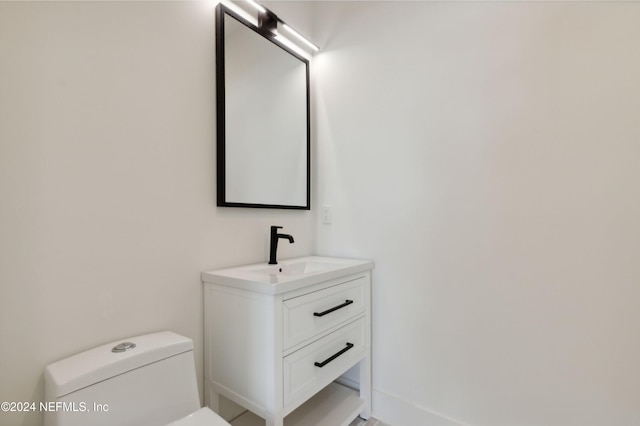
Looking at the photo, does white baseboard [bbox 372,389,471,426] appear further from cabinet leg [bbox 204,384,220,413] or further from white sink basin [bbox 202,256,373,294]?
cabinet leg [bbox 204,384,220,413]

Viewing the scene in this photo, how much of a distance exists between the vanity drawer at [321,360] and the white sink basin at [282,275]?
280mm

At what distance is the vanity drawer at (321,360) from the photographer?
117cm

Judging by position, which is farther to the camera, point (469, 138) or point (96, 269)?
point (469, 138)

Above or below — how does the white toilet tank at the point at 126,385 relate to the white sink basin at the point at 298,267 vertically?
below

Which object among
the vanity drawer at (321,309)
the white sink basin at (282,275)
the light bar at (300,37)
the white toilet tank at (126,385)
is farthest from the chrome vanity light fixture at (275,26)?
the white toilet tank at (126,385)

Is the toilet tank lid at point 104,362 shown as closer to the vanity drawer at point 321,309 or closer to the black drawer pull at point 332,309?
the vanity drawer at point 321,309

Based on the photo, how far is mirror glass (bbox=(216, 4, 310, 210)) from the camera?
1.47 meters

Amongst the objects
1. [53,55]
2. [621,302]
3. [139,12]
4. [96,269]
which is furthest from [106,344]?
[621,302]

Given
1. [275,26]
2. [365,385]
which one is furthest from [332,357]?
[275,26]

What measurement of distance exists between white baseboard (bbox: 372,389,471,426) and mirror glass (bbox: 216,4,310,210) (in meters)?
1.18

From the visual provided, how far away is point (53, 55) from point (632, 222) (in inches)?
81.8

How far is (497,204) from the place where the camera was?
1358mm

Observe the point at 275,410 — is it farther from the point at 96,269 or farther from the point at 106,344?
the point at 96,269

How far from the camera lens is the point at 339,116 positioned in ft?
6.22
